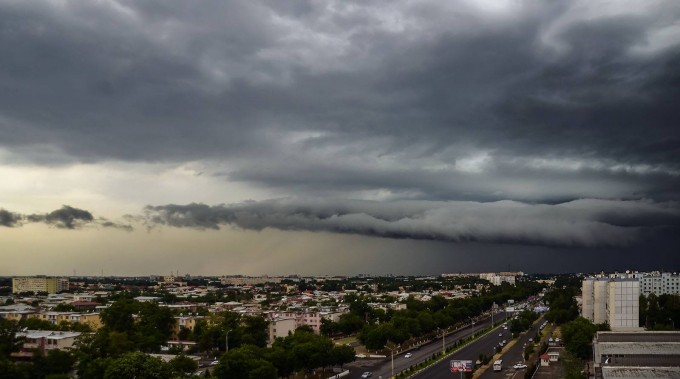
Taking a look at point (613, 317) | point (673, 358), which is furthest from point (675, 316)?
point (673, 358)

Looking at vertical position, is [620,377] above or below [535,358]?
above

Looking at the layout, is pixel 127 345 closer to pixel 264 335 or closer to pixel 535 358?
pixel 264 335

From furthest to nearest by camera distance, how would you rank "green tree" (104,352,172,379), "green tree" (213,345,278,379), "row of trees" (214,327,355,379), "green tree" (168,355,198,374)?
"green tree" (168,355,198,374) < "row of trees" (214,327,355,379) < "green tree" (213,345,278,379) < "green tree" (104,352,172,379)

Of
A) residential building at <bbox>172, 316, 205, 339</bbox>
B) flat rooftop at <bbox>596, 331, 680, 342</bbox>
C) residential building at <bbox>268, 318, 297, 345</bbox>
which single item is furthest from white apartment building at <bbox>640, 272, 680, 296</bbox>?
residential building at <bbox>172, 316, 205, 339</bbox>

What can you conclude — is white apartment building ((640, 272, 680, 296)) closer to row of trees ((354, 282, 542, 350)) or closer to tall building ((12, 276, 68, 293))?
row of trees ((354, 282, 542, 350))

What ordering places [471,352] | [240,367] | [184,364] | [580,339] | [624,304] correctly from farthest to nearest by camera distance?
1. [624,304]
2. [471,352]
3. [580,339]
4. [184,364]
5. [240,367]

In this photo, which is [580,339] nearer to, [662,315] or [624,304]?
[624,304]

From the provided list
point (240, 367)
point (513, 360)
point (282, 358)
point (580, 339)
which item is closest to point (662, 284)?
point (513, 360)

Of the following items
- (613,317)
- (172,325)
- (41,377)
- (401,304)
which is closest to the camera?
(41,377)
